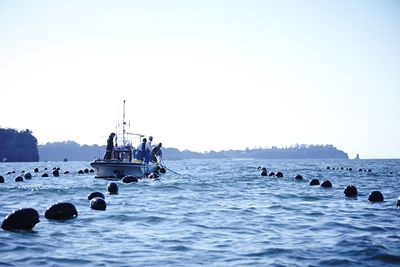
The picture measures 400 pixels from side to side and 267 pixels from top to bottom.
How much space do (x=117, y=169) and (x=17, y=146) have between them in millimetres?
177986

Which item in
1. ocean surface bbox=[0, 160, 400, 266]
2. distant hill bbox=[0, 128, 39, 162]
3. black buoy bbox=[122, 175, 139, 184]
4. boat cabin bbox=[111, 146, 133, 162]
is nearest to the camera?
ocean surface bbox=[0, 160, 400, 266]

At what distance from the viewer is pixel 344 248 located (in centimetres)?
921

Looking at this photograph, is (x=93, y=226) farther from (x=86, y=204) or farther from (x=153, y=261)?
(x=86, y=204)

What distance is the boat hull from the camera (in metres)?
31.0

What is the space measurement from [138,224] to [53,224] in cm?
267

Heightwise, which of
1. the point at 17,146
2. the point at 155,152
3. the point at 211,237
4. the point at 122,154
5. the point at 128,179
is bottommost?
the point at 211,237

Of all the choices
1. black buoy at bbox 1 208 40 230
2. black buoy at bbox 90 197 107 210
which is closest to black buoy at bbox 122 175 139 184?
black buoy at bbox 90 197 107 210

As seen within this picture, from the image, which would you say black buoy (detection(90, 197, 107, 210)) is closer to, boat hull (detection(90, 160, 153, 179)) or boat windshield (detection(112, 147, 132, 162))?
boat hull (detection(90, 160, 153, 179))

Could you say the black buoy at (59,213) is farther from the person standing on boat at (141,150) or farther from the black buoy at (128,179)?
the person standing on boat at (141,150)

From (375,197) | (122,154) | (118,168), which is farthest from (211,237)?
(122,154)

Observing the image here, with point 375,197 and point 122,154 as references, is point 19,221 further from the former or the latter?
point 122,154

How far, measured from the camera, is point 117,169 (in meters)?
31.3

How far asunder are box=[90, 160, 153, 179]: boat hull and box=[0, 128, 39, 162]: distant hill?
172323 millimetres

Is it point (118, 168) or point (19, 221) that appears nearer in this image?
point (19, 221)
